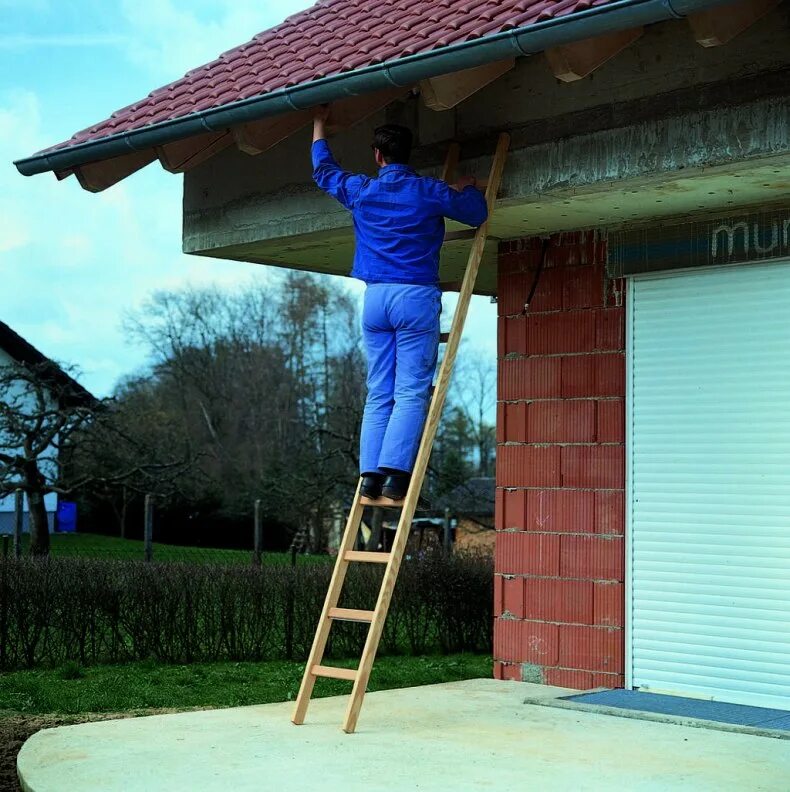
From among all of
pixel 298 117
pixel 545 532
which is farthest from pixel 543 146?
pixel 545 532

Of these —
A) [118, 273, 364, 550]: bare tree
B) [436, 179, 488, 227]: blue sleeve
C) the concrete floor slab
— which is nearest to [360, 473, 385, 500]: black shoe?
the concrete floor slab

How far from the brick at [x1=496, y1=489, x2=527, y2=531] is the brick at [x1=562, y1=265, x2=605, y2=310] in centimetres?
137

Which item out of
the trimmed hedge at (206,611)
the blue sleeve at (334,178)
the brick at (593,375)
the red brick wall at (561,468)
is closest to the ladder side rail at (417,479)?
the blue sleeve at (334,178)

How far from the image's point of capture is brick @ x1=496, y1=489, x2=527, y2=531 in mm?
8727

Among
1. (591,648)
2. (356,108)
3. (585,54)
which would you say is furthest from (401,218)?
(591,648)

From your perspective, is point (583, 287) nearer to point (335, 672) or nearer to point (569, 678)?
point (569, 678)

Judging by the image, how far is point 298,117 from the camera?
7.85 m

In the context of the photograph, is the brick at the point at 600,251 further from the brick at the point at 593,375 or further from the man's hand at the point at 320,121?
the man's hand at the point at 320,121

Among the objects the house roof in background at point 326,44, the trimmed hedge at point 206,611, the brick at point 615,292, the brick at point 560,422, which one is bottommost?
the trimmed hedge at point 206,611

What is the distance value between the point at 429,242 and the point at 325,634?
225cm

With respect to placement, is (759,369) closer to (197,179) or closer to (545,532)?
(545,532)

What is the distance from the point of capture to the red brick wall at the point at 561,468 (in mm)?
8242

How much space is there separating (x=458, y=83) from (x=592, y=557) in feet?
10.7

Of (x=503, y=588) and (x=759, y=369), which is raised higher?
(x=759, y=369)
